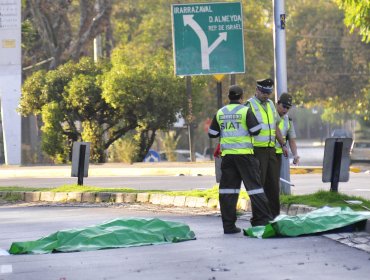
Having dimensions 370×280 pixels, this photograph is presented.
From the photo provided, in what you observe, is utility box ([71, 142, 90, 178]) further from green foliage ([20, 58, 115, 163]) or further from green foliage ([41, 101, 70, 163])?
green foliage ([41, 101, 70, 163])

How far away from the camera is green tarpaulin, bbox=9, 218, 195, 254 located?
1261 centimetres

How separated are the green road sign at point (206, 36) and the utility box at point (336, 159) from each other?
10711 millimetres

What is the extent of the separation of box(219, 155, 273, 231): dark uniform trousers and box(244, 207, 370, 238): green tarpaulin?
385 mm

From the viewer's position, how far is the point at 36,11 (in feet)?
155

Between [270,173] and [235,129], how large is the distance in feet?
3.66

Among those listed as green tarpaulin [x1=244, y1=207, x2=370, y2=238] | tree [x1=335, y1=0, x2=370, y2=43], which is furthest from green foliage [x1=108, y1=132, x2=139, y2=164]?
green tarpaulin [x1=244, y1=207, x2=370, y2=238]

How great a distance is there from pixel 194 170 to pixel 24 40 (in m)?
22.6

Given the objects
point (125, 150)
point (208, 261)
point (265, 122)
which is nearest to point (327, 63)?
point (125, 150)

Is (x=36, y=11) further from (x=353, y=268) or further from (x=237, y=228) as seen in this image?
(x=353, y=268)

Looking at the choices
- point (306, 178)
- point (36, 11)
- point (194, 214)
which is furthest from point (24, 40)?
point (194, 214)

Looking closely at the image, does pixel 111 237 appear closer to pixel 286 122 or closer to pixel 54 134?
pixel 286 122

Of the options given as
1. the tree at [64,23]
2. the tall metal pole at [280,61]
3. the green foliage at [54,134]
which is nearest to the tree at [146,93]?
the green foliage at [54,134]

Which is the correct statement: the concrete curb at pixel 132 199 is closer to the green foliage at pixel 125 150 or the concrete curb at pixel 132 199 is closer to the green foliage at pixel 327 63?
the green foliage at pixel 125 150

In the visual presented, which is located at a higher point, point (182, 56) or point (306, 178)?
point (182, 56)
